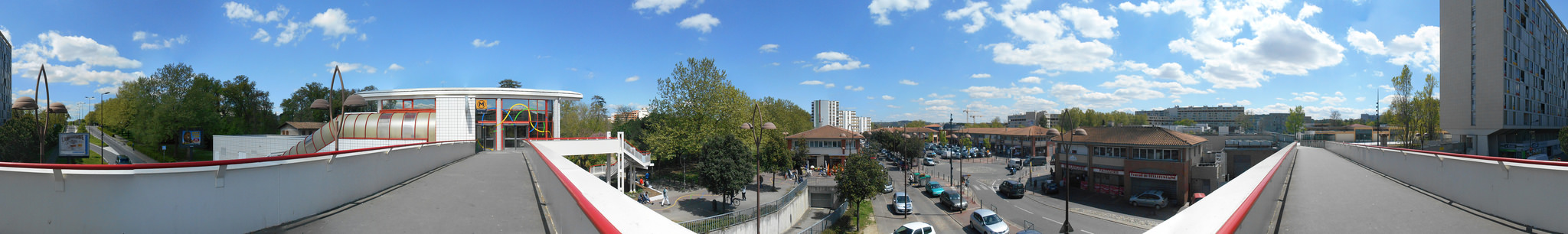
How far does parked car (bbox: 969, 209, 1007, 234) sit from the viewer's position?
17.9 m

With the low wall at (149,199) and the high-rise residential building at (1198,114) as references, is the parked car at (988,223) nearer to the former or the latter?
the low wall at (149,199)

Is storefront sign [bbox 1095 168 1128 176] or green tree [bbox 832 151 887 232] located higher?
green tree [bbox 832 151 887 232]

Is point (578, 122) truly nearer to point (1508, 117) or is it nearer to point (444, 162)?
point (444, 162)

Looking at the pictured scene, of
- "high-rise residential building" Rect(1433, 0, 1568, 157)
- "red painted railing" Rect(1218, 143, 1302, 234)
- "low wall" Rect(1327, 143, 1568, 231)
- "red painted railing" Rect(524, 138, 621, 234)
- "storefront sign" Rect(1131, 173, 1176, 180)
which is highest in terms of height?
"high-rise residential building" Rect(1433, 0, 1568, 157)

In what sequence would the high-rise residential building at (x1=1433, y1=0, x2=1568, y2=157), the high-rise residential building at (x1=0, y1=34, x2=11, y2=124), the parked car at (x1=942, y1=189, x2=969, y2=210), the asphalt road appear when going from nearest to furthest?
the asphalt road < the parked car at (x1=942, y1=189, x2=969, y2=210) < the high-rise residential building at (x1=1433, y1=0, x2=1568, y2=157) < the high-rise residential building at (x1=0, y1=34, x2=11, y2=124)

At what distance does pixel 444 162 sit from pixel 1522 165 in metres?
18.8

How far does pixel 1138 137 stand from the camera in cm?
2883

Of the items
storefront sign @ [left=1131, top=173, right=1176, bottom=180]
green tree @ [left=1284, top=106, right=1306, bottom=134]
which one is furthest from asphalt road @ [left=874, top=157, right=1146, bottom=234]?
green tree @ [left=1284, top=106, right=1306, bottom=134]

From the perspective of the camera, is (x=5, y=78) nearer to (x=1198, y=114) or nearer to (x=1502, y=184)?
(x=1502, y=184)

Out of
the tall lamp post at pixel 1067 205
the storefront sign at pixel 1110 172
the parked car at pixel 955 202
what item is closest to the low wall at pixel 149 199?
the tall lamp post at pixel 1067 205

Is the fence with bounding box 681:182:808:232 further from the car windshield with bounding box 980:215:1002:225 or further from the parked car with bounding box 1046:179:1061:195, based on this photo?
the parked car with bounding box 1046:179:1061:195

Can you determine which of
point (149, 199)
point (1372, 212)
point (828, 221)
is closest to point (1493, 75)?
point (828, 221)

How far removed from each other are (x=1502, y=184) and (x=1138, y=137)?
25923 mm

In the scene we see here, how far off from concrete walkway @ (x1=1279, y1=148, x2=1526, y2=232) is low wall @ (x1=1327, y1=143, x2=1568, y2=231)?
165 millimetres
